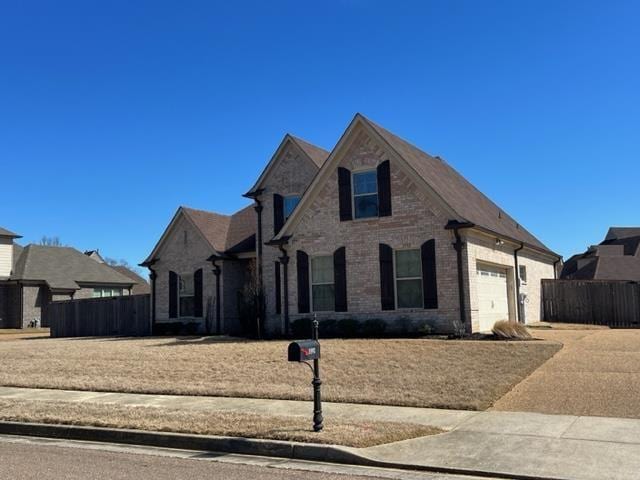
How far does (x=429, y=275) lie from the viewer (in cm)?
1947

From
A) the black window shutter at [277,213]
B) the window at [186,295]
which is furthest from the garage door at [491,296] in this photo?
the window at [186,295]

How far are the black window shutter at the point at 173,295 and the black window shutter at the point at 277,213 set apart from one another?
5.57m

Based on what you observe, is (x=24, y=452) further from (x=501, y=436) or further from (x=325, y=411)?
(x=501, y=436)

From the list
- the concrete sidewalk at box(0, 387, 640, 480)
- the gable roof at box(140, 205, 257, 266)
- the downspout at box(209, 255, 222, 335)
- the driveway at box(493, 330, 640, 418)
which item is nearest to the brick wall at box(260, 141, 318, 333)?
the gable roof at box(140, 205, 257, 266)

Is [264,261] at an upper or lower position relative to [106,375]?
upper

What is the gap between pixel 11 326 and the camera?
1593 inches

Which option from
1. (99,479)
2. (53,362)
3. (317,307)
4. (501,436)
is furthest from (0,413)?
(317,307)

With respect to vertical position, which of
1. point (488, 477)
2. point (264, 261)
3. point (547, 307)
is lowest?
point (488, 477)

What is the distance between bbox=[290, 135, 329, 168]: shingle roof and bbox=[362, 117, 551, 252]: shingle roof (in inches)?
135

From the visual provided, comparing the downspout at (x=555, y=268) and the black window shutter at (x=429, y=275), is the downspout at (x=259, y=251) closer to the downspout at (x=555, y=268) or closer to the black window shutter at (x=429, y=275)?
the black window shutter at (x=429, y=275)

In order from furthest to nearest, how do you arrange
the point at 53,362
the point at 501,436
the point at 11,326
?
the point at 11,326
the point at 53,362
the point at 501,436

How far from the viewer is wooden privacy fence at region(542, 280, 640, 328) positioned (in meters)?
26.2

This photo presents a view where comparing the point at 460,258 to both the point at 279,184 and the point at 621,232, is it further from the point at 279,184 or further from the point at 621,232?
the point at 621,232

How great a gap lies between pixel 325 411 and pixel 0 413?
573cm
